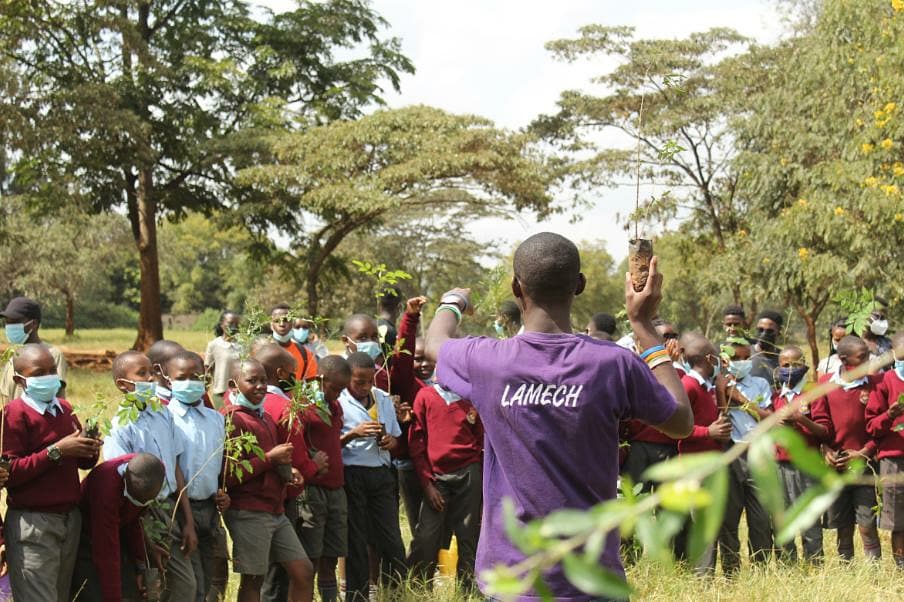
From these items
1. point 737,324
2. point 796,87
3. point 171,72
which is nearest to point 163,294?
point 171,72

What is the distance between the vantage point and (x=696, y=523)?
952mm

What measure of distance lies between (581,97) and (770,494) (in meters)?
24.1

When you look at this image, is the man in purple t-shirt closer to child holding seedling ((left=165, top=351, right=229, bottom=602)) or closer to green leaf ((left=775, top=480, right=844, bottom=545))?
green leaf ((left=775, top=480, right=844, bottom=545))

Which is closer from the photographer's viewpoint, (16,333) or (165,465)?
(165,465)

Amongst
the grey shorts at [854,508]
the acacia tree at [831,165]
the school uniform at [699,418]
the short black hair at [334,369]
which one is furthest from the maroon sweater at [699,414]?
the acacia tree at [831,165]

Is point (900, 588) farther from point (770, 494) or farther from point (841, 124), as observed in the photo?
point (841, 124)

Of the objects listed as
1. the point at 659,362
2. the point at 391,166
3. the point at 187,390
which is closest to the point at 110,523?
the point at 187,390

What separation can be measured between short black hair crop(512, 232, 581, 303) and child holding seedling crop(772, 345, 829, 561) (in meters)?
4.24

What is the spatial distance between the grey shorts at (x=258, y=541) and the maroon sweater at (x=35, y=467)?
92 centimetres

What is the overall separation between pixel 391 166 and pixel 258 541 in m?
15.2

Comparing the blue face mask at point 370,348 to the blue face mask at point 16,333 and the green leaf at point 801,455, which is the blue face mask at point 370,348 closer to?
the blue face mask at point 16,333

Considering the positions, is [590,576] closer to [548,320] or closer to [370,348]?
[548,320]

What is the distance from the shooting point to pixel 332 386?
6340mm

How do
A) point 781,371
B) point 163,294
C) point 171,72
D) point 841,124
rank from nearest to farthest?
point 781,371
point 841,124
point 171,72
point 163,294
